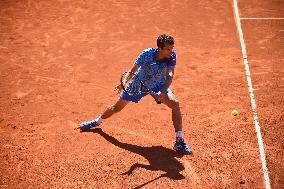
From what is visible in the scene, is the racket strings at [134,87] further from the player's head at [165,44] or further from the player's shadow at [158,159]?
the player's shadow at [158,159]

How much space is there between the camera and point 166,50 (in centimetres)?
527

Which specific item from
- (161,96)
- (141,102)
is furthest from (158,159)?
(141,102)

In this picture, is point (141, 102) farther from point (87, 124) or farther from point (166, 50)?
point (166, 50)

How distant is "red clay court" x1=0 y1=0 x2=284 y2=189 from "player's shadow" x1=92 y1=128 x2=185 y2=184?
23 mm

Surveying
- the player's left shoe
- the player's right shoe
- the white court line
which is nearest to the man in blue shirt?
the player's left shoe

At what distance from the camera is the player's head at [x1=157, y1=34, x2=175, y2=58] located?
5.17 m

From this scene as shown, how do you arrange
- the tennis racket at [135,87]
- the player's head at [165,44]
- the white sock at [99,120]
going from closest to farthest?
1. the player's head at [165,44]
2. the tennis racket at [135,87]
3. the white sock at [99,120]

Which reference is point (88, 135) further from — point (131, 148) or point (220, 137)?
point (220, 137)

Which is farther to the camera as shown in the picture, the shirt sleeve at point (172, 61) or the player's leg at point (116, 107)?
the player's leg at point (116, 107)

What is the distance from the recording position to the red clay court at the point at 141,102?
5.55m

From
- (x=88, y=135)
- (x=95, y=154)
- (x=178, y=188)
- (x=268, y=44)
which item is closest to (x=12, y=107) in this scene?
(x=88, y=135)

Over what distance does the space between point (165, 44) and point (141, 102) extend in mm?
2439

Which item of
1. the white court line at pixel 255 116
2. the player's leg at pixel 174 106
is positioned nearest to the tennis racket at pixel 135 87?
the player's leg at pixel 174 106

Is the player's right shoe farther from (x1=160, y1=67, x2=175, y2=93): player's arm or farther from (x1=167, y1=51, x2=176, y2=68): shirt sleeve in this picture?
(x1=167, y1=51, x2=176, y2=68): shirt sleeve
